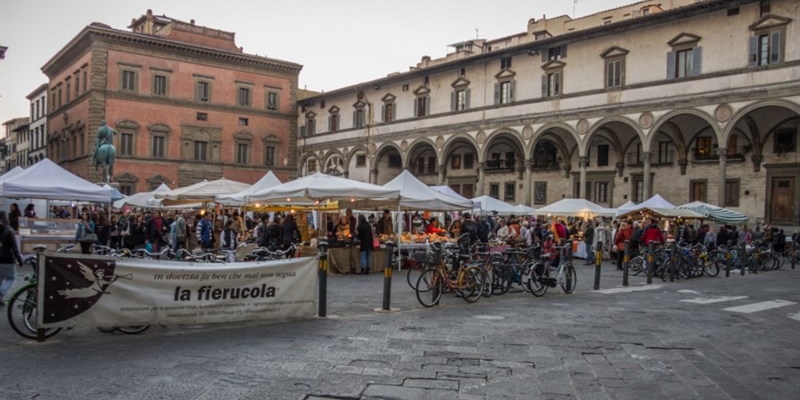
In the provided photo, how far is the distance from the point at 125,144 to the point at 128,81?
419 centimetres

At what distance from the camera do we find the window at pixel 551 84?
3072cm

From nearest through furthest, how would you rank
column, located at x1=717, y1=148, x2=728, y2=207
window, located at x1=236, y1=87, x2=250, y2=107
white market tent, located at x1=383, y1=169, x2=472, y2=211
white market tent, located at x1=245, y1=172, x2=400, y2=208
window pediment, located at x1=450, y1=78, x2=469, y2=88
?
white market tent, located at x1=245, y1=172, x2=400, y2=208 → white market tent, located at x1=383, y1=169, x2=472, y2=211 → column, located at x1=717, y1=148, x2=728, y2=207 → window pediment, located at x1=450, y1=78, x2=469, y2=88 → window, located at x1=236, y1=87, x2=250, y2=107

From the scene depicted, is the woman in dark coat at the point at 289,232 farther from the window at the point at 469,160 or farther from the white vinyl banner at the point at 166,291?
the window at the point at 469,160

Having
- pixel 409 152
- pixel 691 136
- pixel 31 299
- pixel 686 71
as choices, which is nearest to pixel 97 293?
pixel 31 299

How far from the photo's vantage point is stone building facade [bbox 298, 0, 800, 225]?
2442 centimetres

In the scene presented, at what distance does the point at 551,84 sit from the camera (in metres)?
31.0

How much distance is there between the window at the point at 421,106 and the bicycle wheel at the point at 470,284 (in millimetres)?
27943

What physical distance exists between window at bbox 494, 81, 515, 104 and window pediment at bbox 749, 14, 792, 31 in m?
11.8

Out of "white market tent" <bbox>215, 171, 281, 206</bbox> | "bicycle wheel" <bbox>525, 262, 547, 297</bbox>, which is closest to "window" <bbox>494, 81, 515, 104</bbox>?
"white market tent" <bbox>215, 171, 281, 206</bbox>

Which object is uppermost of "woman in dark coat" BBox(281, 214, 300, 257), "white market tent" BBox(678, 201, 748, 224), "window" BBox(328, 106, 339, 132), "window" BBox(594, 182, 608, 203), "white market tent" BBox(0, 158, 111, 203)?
"window" BBox(328, 106, 339, 132)

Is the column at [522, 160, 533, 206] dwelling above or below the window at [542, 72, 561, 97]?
below

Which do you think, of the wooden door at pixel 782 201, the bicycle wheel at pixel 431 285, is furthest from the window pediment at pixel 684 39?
the bicycle wheel at pixel 431 285

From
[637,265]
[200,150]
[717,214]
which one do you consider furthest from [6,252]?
[200,150]

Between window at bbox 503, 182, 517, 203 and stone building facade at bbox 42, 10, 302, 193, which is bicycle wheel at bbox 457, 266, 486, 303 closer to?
window at bbox 503, 182, 517, 203
